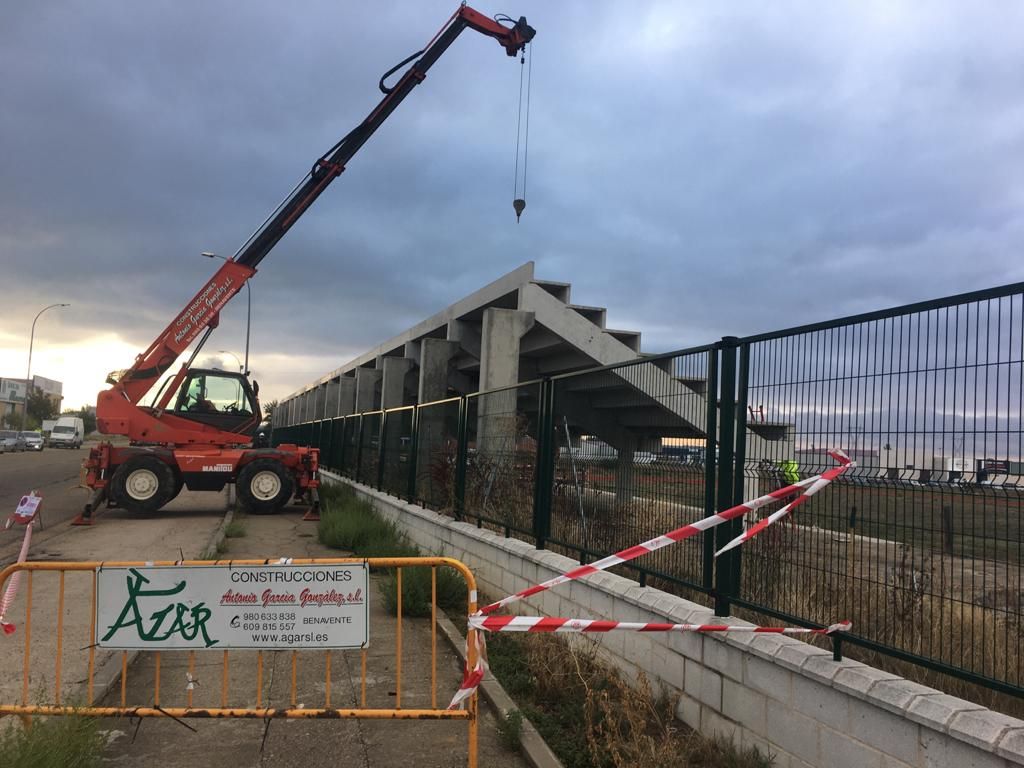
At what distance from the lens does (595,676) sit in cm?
541

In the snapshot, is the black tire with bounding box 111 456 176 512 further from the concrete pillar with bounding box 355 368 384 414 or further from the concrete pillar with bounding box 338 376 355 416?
the concrete pillar with bounding box 338 376 355 416

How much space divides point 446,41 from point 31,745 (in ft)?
52.0

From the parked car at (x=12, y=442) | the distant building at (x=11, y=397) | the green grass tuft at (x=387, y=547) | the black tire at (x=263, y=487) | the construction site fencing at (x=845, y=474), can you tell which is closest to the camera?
the construction site fencing at (x=845, y=474)

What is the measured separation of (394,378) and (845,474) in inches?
777

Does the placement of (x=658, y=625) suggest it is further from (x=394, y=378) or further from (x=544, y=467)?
(x=394, y=378)

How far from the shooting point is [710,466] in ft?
16.3

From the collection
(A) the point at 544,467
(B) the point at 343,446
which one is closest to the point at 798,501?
(A) the point at 544,467

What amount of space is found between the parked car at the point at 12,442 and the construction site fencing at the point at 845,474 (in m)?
60.8

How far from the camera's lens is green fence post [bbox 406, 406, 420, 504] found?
12.5 metres

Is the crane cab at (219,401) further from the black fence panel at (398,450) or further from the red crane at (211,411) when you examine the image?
the black fence panel at (398,450)

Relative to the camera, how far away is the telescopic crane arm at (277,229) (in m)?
16.2

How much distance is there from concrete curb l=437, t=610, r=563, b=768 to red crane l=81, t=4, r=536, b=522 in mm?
11151

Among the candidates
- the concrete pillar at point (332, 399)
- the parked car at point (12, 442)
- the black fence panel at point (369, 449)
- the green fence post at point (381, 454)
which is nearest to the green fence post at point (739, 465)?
the green fence post at point (381, 454)

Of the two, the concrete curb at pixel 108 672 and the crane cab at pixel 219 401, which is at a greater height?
the crane cab at pixel 219 401
